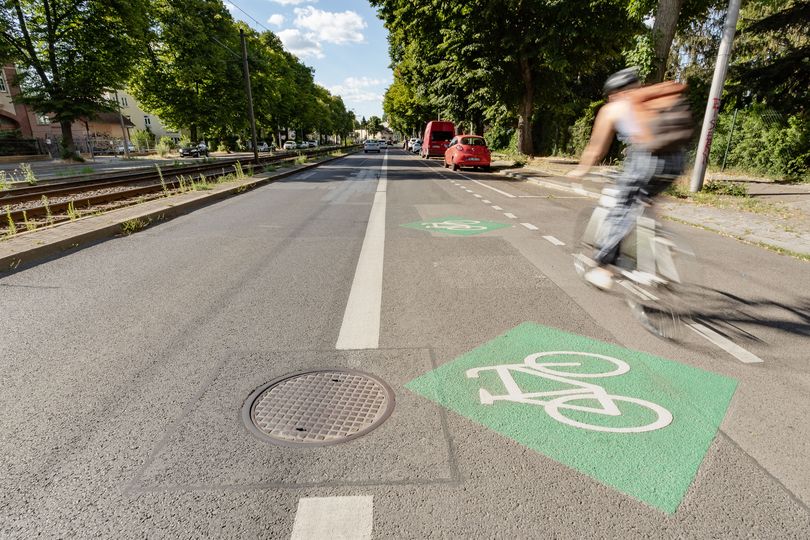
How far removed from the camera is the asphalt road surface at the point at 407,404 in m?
1.97

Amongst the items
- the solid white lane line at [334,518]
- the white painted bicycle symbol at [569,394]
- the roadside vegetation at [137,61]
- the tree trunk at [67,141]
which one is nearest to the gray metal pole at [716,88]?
the white painted bicycle symbol at [569,394]

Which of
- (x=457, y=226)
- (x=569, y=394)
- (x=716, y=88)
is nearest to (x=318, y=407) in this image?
(x=569, y=394)

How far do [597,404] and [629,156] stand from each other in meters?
2.33

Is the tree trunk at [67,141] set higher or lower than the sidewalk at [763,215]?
higher

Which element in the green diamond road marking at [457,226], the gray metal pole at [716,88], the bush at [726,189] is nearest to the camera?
the green diamond road marking at [457,226]

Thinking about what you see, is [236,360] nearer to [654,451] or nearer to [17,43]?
[654,451]

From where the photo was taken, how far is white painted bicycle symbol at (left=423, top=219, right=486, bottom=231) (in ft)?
28.0

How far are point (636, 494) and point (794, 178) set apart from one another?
52.7ft

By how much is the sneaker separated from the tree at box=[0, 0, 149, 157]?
1402 inches

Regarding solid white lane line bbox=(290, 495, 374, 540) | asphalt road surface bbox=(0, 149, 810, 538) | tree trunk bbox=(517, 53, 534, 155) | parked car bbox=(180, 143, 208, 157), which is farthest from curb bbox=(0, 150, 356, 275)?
parked car bbox=(180, 143, 208, 157)

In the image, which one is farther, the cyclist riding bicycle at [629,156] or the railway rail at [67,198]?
the railway rail at [67,198]

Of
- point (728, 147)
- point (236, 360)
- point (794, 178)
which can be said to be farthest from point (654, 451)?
point (728, 147)

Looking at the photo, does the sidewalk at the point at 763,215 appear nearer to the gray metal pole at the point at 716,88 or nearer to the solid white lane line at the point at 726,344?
the gray metal pole at the point at 716,88

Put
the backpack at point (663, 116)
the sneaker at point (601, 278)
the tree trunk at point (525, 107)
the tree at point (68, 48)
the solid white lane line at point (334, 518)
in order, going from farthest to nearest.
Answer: the tree at point (68, 48) → the tree trunk at point (525, 107) → the sneaker at point (601, 278) → the backpack at point (663, 116) → the solid white lane line at point (334, 518)
